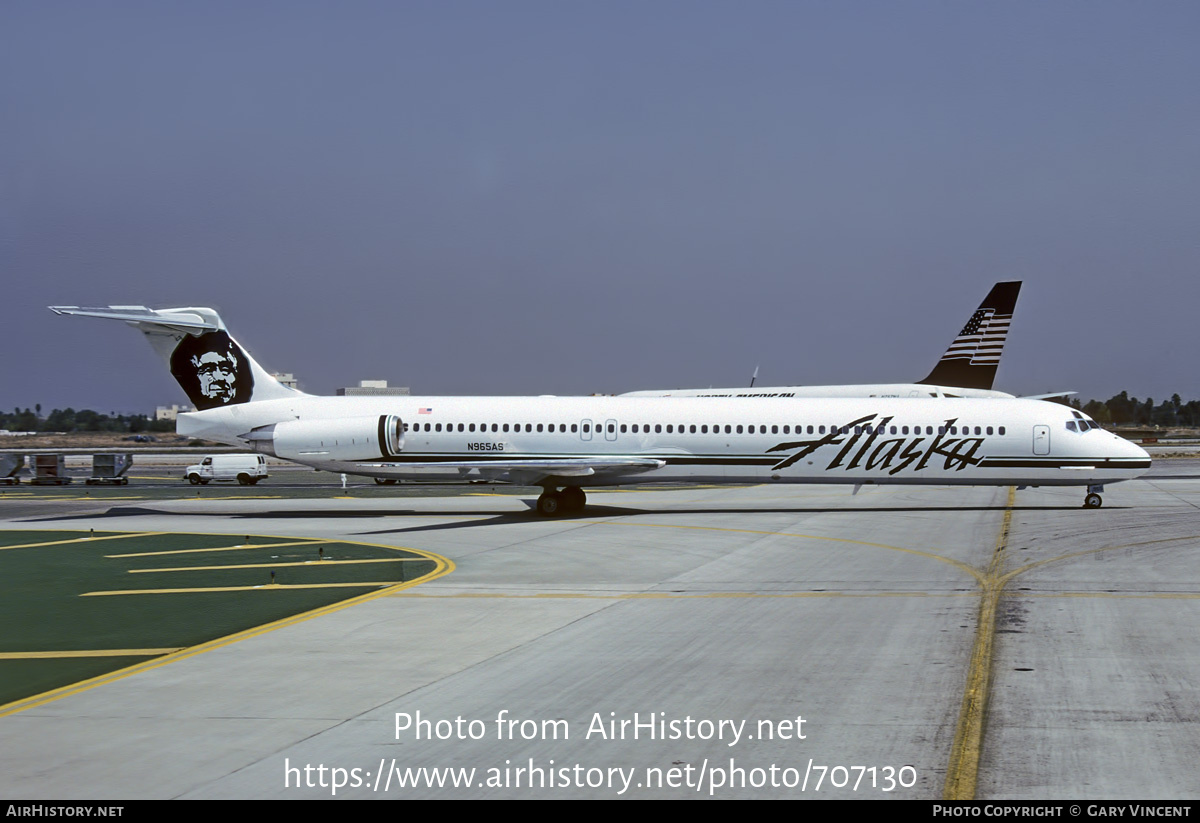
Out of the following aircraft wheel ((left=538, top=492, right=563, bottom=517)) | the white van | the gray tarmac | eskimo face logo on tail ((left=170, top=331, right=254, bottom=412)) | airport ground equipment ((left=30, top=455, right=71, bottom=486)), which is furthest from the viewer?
the white van

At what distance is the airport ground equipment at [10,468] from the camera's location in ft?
179

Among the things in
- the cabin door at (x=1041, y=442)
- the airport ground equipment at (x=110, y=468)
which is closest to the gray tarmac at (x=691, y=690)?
the cabin door at (x=1041, y=442)

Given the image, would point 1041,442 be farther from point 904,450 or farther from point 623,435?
point 623,435

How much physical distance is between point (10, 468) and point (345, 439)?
98.0 feet

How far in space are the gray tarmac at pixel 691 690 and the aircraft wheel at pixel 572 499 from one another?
34.1ft

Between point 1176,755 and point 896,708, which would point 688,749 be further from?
point 1176,755

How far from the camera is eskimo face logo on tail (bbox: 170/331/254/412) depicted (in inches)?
1464

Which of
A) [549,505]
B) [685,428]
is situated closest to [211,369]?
[549,505]

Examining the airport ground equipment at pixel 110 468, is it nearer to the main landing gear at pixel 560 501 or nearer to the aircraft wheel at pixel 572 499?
the main landing gear at pixel 560 501

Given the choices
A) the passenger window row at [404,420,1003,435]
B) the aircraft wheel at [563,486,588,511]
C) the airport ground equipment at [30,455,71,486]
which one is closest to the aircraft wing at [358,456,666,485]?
the aircraft wheel at [563,486,588,511]

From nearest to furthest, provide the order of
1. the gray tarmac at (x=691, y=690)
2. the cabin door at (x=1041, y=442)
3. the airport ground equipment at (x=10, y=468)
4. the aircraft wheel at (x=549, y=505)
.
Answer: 1. the gray tarmac at (x=691, y=690)
2. the cabin door at (x=1041, y=442)
3. the aircraft wheel at (x=549, y=505)
4. the airport ground equipment at (x=10, y=468)

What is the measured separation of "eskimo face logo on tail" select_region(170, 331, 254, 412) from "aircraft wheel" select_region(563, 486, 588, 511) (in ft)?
38.9

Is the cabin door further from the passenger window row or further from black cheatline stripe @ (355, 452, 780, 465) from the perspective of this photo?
black cheatline stripe @ (355, 452, 780, 465)

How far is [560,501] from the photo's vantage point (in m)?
35.0
